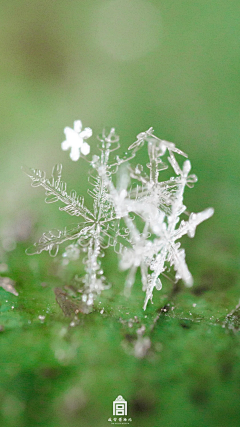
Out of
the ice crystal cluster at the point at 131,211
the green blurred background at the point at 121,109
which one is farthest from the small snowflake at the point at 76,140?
the green blurred background at the point at 121,109

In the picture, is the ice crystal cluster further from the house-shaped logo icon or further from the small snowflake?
the house-shaped logo icon

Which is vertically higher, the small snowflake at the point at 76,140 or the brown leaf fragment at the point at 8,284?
the small snowflake at the point at 76,140

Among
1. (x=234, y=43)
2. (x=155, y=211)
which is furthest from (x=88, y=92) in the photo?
(x=155, y=211)

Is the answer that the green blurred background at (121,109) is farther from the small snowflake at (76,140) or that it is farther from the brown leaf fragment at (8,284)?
the small snowflake at (76,140)

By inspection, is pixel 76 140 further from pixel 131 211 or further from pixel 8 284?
pixel 8 284

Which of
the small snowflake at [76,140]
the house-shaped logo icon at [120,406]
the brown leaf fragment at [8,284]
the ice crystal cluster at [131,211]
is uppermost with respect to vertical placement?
the small snowflake at [76,140]

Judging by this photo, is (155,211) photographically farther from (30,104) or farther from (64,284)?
(30,104)
